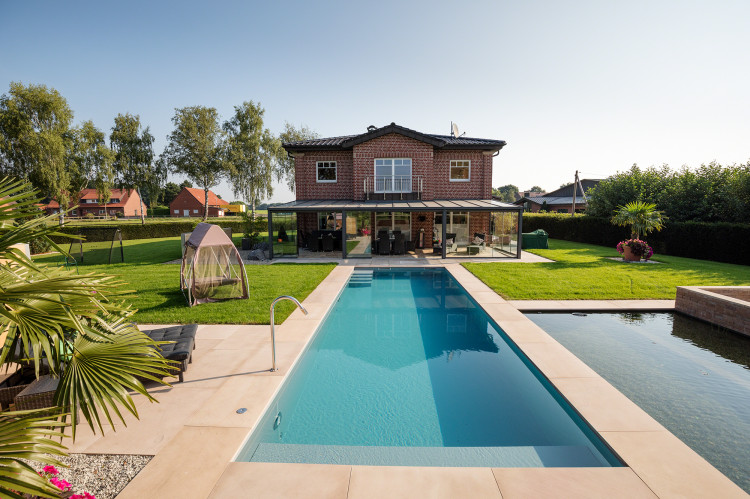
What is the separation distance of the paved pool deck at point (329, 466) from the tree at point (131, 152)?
38.6 m

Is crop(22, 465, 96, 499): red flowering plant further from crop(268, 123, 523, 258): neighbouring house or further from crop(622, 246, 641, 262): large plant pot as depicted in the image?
crop(622, 246, 641, 262): large plant pot

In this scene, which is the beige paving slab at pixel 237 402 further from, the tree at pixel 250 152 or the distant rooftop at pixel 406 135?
the tree at pixel 250 152

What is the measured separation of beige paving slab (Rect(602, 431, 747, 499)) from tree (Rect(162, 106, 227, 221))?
36949 mm

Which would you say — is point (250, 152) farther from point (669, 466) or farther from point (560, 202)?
point (560, 202)

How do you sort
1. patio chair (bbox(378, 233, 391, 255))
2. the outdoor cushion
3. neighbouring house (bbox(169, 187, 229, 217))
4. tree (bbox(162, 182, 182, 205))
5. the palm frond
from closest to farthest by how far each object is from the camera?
the palm frond → the outdoor cushion → patio chair (bbox(378, 233, 391, 255)) → neighbouring house (bbox(169, 187, 229, 217)) → tree (bbox(162, 182, 182, 205))

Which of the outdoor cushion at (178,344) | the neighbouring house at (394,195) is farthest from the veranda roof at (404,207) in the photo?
the outdoor cushion at (178,344)

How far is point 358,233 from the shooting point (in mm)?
19469

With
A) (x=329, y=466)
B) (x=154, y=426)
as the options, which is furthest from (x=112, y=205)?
(x=329, y=466)

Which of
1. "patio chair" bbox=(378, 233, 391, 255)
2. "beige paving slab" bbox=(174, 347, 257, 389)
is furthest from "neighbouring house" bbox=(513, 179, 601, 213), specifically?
"beige paving slab" bbox=(174, 347, 257, 389)

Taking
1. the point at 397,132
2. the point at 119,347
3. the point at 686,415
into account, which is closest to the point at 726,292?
the point at 686,415

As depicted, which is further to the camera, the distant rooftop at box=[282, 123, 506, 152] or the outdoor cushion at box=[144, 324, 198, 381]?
the distant rooftop at box=[282, 123, 506, 152]

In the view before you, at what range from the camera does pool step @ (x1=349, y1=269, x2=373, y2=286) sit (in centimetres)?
1281

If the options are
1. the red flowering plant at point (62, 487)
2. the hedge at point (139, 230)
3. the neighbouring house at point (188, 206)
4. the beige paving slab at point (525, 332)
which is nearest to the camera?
the red flowering plant at point (62, 487)

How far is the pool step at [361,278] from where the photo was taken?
1281cm
